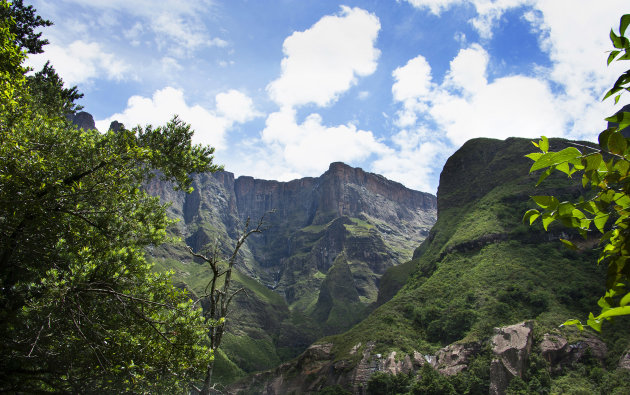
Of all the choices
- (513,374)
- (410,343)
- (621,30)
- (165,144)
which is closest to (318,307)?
(410,343)

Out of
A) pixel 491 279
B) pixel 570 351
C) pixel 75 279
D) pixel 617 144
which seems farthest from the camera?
pixel 491 279

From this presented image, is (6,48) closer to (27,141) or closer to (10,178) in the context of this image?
(27,141)

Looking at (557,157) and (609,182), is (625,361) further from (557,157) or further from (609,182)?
(557,157)

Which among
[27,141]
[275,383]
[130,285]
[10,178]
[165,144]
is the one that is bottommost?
[275,383]

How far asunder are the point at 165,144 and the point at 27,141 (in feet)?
16.9

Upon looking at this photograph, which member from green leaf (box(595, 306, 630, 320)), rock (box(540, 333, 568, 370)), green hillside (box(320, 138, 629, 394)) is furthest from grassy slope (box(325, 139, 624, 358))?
green leaf (box(595, 306, 630, 320))

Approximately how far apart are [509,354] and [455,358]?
802 centimetres

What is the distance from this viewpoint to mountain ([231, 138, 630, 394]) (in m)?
48.2

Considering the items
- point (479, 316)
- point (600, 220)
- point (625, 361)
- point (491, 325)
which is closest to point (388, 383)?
point (491, 325)

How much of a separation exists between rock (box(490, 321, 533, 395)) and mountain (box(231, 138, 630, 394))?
13 cm

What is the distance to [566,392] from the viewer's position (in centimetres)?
4262

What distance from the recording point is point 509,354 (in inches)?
1940

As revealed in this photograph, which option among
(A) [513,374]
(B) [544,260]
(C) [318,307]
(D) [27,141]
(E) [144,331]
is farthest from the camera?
(C) [318,307]

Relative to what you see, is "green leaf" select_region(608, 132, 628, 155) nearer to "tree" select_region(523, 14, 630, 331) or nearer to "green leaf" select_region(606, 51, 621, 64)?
"tree" select_region(523, 14, 630, 331)
